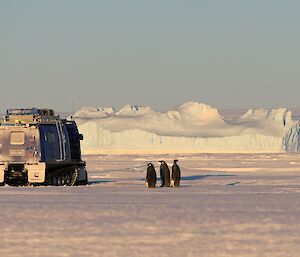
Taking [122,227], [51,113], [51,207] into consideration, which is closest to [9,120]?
[51,113]

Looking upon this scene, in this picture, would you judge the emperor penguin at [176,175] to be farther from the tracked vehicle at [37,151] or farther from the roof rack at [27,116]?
the roof rack at [27,116]

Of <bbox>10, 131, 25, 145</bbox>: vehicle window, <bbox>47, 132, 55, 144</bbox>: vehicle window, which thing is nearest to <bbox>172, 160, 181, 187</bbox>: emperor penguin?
<bbox>47, 132, 55, 144</bbox>: vehicle window

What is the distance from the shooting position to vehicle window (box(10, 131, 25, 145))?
41.7 metres

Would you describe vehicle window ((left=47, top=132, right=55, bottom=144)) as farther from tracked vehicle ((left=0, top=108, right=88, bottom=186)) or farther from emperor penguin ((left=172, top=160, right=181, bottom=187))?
emperor penguin ((left=172, top=160, right=181, bottom=187))

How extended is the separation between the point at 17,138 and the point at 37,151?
1.17 m

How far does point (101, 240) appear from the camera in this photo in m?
16.4

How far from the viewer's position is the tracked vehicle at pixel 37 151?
135 ft

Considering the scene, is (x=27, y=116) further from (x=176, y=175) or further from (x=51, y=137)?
(x=176, y=175)

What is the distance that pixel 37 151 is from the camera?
135 feet

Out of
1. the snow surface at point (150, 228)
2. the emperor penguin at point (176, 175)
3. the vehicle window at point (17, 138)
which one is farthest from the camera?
the vehicle window at point (17, 138)

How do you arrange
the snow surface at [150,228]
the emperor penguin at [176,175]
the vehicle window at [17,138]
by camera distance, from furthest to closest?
1. the vehicle window at [17,138]
2. the emperor penguin at [176,175]
3. the snow surface at [150,228]

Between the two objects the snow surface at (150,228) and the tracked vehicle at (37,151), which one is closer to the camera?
the snow surface at (150,228)

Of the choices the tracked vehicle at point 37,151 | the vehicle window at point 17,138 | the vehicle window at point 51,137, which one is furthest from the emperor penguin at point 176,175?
the vehicle window at point 17,138

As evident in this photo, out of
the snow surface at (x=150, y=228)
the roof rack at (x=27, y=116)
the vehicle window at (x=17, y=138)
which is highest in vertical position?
the roof rack at (x=27, y=116)
